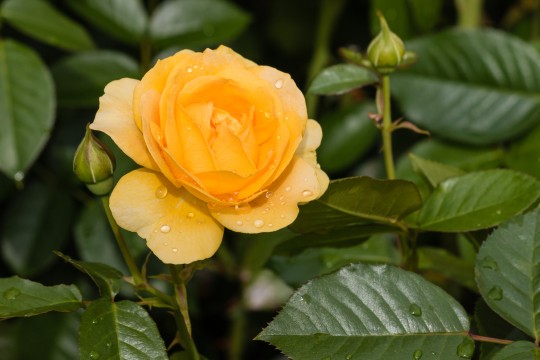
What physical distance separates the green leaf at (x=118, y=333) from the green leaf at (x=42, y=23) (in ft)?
2.46

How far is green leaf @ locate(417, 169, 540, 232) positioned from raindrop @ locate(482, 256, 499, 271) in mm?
88

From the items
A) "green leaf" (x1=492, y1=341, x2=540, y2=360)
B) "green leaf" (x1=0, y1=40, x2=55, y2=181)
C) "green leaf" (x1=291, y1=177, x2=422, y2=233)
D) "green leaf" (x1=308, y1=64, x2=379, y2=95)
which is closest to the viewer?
"green leaf" (x1=492, y1=341, x2=540, y2=360)

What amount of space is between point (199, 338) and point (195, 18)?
640 mm

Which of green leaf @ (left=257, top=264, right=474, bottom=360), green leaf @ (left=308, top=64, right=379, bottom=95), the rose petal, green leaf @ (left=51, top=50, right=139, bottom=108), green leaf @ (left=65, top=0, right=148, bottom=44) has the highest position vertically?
green leaf @ (left=308, top=64, right=379, bottom=95)

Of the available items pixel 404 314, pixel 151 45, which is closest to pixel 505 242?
pixel 404 314

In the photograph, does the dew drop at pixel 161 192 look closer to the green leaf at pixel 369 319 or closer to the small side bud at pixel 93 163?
the small side bud at pixel 93 163

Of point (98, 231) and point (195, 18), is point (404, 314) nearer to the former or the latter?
point (98, 231)

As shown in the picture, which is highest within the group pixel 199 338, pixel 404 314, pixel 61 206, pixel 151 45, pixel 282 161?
pixel 282 161

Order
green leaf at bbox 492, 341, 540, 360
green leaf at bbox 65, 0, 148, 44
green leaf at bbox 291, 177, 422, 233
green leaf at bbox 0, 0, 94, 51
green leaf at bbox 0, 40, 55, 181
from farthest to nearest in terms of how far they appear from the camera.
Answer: green leaf at bbox 65, 0, 148, 44, green leaf at bbox 0, 0, 94, 51, green leaf at bbox 0, 40, 55, 181, green leaf at bbox 291, 177, 422, 233, green leaf at bbox 492, 341, 540, 360

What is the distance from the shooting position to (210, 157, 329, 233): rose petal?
75 cm

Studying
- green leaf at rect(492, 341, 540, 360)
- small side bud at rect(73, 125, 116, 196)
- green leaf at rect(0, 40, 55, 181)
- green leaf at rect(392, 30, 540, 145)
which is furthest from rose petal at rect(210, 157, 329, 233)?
green leaf at rect(392, 30, 540, 145)

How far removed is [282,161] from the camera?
2.48 feet

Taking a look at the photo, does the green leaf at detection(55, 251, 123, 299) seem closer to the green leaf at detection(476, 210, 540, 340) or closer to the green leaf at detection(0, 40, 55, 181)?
the green leaf at detection(476, 210, 540, 340)

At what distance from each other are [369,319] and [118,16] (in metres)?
0.96
